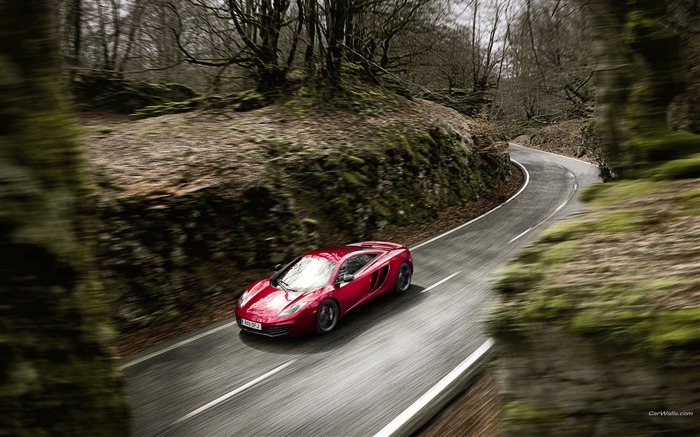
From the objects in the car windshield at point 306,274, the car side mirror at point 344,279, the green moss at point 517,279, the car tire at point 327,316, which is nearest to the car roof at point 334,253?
the car windshield at point 306,274

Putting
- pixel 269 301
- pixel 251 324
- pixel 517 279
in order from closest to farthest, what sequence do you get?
pixel 517 279, pixel 251 324, pixel 269 301

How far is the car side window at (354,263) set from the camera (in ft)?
29.2

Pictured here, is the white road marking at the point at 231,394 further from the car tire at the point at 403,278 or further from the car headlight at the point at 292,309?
the car tire at the point at 403,278

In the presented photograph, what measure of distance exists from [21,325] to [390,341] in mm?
5332

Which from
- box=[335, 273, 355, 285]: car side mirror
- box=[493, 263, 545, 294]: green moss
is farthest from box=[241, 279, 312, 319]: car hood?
box=[493, 263, 545, 294]: green moss

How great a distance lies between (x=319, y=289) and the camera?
27.2 ft

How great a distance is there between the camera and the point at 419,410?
564cm

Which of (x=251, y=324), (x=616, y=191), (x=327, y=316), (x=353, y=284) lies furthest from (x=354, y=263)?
(x=616, y=191)

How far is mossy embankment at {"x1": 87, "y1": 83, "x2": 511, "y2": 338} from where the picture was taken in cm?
920

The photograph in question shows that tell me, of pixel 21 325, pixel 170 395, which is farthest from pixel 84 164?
pixel 170 395

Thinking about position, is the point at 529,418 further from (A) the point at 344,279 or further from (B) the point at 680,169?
(A) the point at 344,279

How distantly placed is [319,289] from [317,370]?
5.67ft

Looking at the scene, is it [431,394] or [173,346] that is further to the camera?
[173,346]

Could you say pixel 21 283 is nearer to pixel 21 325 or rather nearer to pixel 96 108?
pixel 21 325
